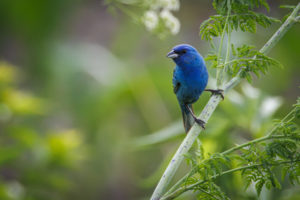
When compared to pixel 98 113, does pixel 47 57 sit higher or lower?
higher

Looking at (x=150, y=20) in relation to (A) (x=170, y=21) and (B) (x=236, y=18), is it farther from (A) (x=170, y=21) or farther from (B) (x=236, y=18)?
(B) (x=236, y=18)

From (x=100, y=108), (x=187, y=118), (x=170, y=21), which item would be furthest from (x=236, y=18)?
(x=100, y=108)

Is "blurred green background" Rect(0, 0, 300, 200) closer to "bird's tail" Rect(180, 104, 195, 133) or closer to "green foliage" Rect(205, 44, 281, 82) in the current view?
"bird's tail" Rect(180, 104, 195, 133)

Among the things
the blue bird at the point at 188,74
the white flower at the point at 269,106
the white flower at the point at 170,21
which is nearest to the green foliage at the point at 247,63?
the white flower at the point at 170,21

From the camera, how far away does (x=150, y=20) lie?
5.82 feet

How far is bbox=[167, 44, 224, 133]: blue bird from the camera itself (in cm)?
202

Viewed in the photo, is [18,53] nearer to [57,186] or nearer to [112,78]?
[112,78]

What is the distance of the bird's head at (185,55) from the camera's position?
2.01 m

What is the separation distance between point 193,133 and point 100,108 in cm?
251

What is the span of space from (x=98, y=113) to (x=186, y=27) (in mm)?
2769

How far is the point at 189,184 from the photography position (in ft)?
3.91

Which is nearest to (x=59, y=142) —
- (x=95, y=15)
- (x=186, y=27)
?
(x=186, y=27)

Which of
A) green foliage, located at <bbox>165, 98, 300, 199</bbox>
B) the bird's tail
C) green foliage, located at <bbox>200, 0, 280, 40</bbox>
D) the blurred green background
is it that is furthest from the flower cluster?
green foliage, located at <bbox>165, 98, 300, 199</bbox>

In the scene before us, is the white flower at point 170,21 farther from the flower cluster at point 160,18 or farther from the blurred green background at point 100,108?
the blurred green background at point 100,108
